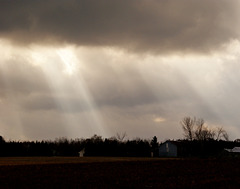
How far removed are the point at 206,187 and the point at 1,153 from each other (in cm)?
11175

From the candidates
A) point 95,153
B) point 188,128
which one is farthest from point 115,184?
point 188,128

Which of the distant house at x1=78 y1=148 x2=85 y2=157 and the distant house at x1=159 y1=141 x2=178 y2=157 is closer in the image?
the distant house at x1=78 y1=148 x2=85 y2=157

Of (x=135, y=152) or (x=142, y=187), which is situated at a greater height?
(x=135, y=152)

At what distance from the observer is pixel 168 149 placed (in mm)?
142000

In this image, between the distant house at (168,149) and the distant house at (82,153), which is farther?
the distant house at (168,149)

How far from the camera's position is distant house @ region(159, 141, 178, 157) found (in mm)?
139750

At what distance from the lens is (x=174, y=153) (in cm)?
13938

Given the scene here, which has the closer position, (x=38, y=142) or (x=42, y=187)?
(x=42, y=187)

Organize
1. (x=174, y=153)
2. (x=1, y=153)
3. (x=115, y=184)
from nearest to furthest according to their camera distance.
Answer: (x=115, y=184) < (x=1, y=153) < (x=174, y=153)

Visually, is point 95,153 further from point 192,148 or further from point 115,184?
point 115,184

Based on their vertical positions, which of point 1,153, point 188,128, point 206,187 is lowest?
point 206,187

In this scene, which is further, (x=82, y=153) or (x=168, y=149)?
(x=168, y=149)

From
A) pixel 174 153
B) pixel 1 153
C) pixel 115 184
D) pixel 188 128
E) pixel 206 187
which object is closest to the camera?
pixel 206 187

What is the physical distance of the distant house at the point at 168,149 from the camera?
140 m
